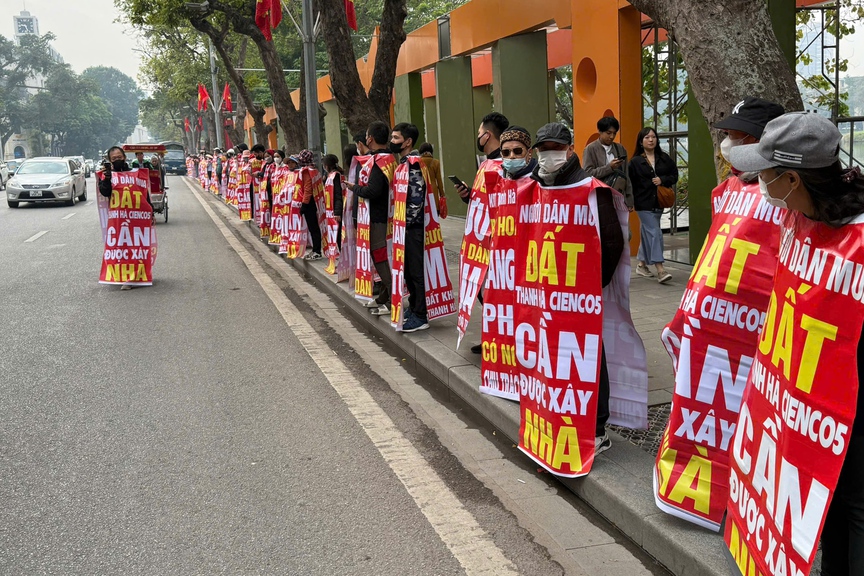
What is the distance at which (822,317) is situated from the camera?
7.87 feet

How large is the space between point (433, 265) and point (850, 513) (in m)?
5.43

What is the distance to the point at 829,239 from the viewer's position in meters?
2.41

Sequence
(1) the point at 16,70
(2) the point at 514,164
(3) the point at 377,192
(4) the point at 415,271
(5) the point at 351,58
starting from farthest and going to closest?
(1) the point at 16,70 → (5) the point at 351,58 → (3) the point at 377,192 → (4) the point at 415,271 → (2) the point at 514,164

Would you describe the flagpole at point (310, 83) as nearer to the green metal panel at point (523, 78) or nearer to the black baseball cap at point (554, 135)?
the green metal panel at point (523, 78)

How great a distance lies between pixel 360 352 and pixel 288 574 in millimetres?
4259

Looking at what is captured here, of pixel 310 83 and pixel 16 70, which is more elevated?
pixel 16 70

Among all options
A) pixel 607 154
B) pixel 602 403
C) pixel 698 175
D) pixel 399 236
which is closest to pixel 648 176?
pixel 607 154

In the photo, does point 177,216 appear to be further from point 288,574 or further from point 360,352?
point 288,574

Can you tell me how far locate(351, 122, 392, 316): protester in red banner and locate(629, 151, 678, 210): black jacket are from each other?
2892 mm

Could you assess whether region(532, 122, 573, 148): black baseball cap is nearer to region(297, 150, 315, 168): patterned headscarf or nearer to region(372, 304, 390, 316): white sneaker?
region(372, 304, 390, 316): white sneaker

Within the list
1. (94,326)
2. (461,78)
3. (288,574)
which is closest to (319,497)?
(288,574)

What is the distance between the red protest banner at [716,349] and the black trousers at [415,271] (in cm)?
407

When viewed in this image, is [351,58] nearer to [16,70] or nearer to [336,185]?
[336,185]

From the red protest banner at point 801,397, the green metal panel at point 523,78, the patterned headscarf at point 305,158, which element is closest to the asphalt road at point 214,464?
the red protest banner at point 801,397
